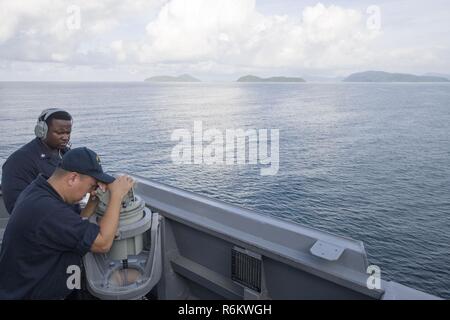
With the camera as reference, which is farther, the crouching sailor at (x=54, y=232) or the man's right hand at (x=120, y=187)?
the man's right hand at (x=120, y=187)

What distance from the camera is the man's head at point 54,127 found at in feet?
11.2

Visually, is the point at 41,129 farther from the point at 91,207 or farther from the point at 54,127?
the point at 91,207

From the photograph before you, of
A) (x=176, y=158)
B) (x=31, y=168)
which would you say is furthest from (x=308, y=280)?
(x=176, y=158)

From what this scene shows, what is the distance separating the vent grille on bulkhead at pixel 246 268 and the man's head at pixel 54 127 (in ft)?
6.53

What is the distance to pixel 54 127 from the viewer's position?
3.48 metres

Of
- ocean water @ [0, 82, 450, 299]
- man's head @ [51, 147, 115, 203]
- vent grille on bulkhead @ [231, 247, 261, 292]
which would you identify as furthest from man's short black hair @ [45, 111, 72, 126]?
ocean water @ [0, 82, 450, 299]

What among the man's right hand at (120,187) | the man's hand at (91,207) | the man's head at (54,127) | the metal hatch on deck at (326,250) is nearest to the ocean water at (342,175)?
the man's head at (54,127)

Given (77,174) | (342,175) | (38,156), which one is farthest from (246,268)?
(342,175)

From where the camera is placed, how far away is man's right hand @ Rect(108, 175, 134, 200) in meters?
2.38

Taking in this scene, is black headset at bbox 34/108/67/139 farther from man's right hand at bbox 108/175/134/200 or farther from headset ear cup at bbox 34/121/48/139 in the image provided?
man's right hand at bbox 108/175/134/200

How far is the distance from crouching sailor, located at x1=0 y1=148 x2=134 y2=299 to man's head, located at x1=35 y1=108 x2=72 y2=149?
133 cm

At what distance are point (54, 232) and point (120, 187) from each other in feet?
1.63

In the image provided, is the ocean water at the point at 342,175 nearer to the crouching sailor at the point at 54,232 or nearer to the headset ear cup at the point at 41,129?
the headset ear cup at the point at 41,129
